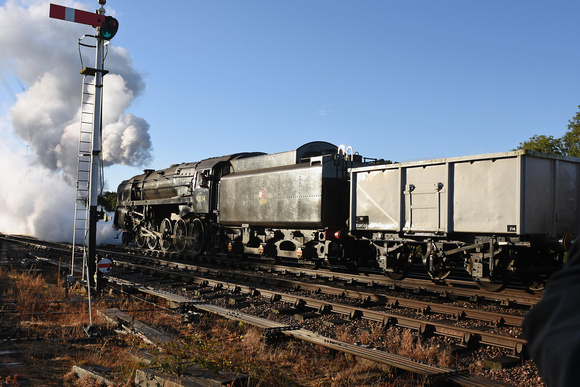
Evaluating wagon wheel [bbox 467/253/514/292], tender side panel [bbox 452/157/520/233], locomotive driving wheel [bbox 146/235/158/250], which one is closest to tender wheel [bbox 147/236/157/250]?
locomotive driving wheel [bbox 146/235/158/250]

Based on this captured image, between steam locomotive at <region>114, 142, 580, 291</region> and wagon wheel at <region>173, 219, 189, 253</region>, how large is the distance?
1.17 metres

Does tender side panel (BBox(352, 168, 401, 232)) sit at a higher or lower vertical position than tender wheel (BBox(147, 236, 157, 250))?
higher

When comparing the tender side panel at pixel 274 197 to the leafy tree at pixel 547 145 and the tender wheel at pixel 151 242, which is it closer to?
the tender wheel at pixel 151 242

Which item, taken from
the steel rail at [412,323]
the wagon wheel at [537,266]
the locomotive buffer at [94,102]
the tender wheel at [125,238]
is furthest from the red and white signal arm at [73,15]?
the tender wheel at [125,238]

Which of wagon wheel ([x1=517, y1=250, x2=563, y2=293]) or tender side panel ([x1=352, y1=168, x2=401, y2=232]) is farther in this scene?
tender side panel ([x1=352, y1=168, x2=401, y2=232])

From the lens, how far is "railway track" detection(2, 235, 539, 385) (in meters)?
6.82

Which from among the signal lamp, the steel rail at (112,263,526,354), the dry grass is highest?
the signal lamp

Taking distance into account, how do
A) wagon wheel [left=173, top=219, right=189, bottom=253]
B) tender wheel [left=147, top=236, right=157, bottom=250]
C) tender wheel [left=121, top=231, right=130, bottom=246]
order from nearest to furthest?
wagon wheel [left=173, top=219, right=189, bottom=253] < tender wheel [left=147, top=236, right=157, bottom=250] < tender wheel [left=121, top=231, right=130, bottom=246]

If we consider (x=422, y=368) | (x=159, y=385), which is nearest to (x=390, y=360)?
(x=422, y=368)

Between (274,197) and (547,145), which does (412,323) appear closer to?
(274,197)

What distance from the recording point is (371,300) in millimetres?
9289

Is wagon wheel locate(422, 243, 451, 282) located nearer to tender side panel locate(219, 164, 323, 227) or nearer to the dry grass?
tender side panel locate(219, 164, 323, 227)

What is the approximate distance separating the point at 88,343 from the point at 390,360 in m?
4.06

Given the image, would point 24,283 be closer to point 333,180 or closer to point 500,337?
point 333,180
